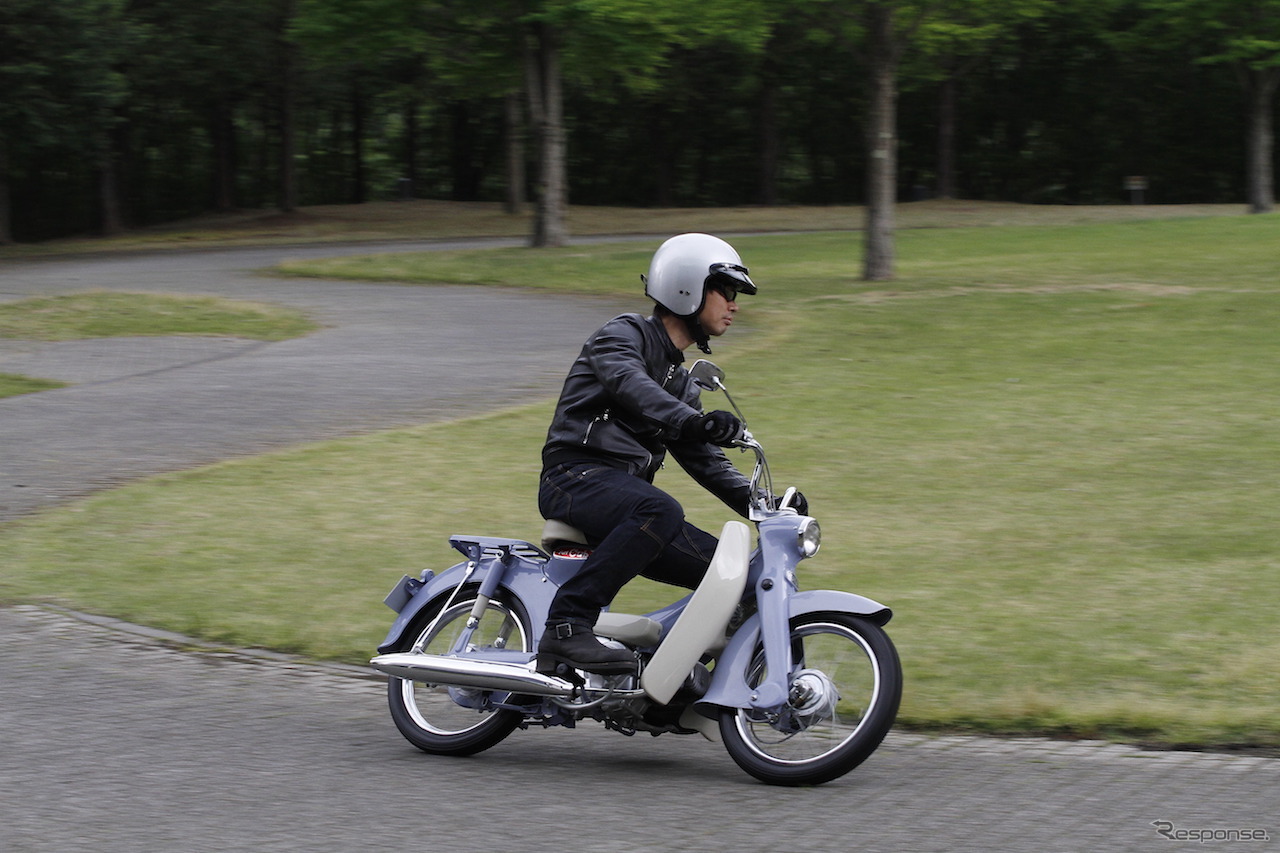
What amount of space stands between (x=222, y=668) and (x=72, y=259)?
29177 mm

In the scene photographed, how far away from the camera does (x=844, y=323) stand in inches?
709

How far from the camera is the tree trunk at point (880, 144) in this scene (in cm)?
2147

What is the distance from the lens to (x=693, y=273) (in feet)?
16.7

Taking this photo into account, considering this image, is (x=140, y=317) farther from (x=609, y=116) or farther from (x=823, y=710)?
(x=609, y=116)

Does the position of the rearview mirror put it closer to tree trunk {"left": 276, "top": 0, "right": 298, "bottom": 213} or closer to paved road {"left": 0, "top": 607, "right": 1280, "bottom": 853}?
paved road {"left": 0, "top": 607, "right": 1280, "bottom": 853}

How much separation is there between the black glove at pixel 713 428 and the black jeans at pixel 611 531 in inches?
12.7

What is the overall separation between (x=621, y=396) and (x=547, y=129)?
26.2m

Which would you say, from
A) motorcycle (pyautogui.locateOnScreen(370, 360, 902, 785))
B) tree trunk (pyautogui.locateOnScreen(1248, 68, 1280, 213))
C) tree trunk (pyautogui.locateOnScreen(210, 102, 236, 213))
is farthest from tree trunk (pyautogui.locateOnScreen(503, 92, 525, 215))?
motorcycle (pyautogui.locateOnScreen(370, 360, 902, 785))

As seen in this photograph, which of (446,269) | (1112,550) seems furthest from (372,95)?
(1112,550)

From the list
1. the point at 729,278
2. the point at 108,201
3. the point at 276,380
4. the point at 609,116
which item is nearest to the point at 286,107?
the point at 108,201

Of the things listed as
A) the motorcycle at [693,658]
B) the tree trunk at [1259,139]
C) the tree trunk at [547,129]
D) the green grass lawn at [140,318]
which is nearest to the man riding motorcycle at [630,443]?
the motorcycle at [693,658]

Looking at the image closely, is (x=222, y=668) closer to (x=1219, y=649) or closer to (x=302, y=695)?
(x=302, y=695)

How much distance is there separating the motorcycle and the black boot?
0.05 m

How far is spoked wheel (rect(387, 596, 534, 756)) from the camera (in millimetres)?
5262
